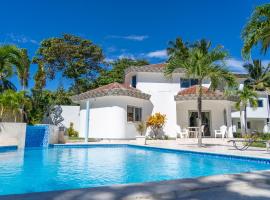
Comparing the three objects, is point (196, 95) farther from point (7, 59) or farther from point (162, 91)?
point (7, 59)

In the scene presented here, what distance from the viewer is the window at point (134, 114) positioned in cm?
2236

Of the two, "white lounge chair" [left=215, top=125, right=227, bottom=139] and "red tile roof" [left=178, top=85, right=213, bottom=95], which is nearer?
"red tile roof" [left=178, top=85, right=213, bottom=95]

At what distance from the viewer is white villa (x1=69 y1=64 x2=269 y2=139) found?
21.5 meters

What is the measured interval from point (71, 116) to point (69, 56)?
16176 millimetres

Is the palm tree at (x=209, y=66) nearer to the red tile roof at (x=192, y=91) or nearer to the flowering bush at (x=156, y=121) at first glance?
the flowering bush at (x=156, y=121)

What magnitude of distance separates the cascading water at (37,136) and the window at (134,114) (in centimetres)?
746

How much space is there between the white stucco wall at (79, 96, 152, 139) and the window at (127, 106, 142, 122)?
421mm

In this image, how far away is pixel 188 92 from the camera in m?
23.4

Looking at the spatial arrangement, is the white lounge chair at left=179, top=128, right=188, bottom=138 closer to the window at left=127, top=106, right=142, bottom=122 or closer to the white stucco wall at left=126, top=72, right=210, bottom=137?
the white stucco wall at left=126, top=72, right=210, bottom=137

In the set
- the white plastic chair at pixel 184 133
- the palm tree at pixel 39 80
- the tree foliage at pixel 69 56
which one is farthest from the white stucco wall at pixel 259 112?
the palm tree at pixel 39 80

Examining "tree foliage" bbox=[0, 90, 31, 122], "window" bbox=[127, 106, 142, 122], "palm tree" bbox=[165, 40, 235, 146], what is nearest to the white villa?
"window" bbox=[127, 106, 142, 122]

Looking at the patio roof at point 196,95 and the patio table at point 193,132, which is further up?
the patio roof at point 196,95

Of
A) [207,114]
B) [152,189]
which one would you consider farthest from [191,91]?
[152,189]

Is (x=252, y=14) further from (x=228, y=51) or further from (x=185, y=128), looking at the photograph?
(x=185, y=128)
